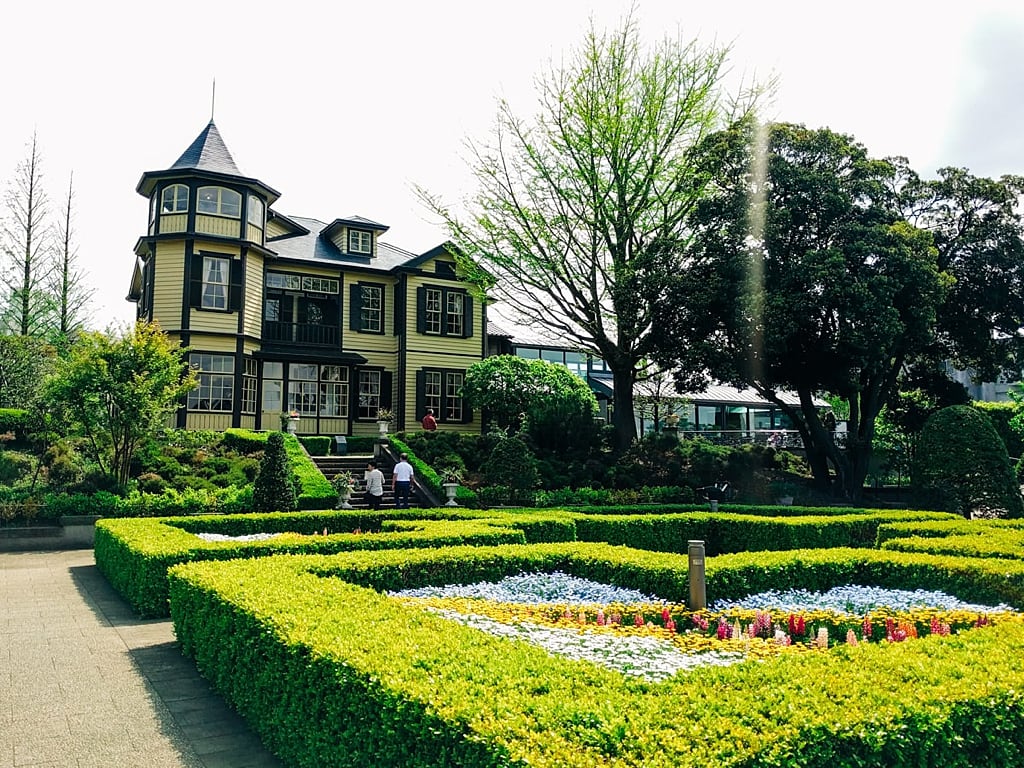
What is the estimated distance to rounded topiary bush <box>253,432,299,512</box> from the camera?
50.6 ft

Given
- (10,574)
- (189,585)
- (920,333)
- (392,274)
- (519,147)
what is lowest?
(10,574)

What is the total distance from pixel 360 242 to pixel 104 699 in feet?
83.8

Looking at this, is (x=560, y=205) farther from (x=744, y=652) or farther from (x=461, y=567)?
(x=744, y=652)

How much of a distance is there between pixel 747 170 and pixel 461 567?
→ 17.4 meters

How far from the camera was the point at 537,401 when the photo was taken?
2464 cm

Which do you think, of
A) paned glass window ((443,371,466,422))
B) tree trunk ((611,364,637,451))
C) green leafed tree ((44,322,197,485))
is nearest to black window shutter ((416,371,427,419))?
paned glass window ((443,371,466,422))

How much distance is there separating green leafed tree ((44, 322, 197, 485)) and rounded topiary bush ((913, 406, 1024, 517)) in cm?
1809

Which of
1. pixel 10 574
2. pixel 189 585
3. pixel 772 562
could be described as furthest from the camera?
pixel 10 574

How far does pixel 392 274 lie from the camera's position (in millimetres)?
28891

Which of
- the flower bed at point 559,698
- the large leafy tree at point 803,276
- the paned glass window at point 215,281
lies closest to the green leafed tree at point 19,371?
the paned glass window at point 215,281

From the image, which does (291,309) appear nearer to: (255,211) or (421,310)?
(255,211)

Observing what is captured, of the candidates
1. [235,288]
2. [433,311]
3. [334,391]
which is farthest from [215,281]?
[433,311]

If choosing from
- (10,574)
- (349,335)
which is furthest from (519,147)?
(10,574)

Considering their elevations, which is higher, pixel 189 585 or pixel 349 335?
pixel 349 335
